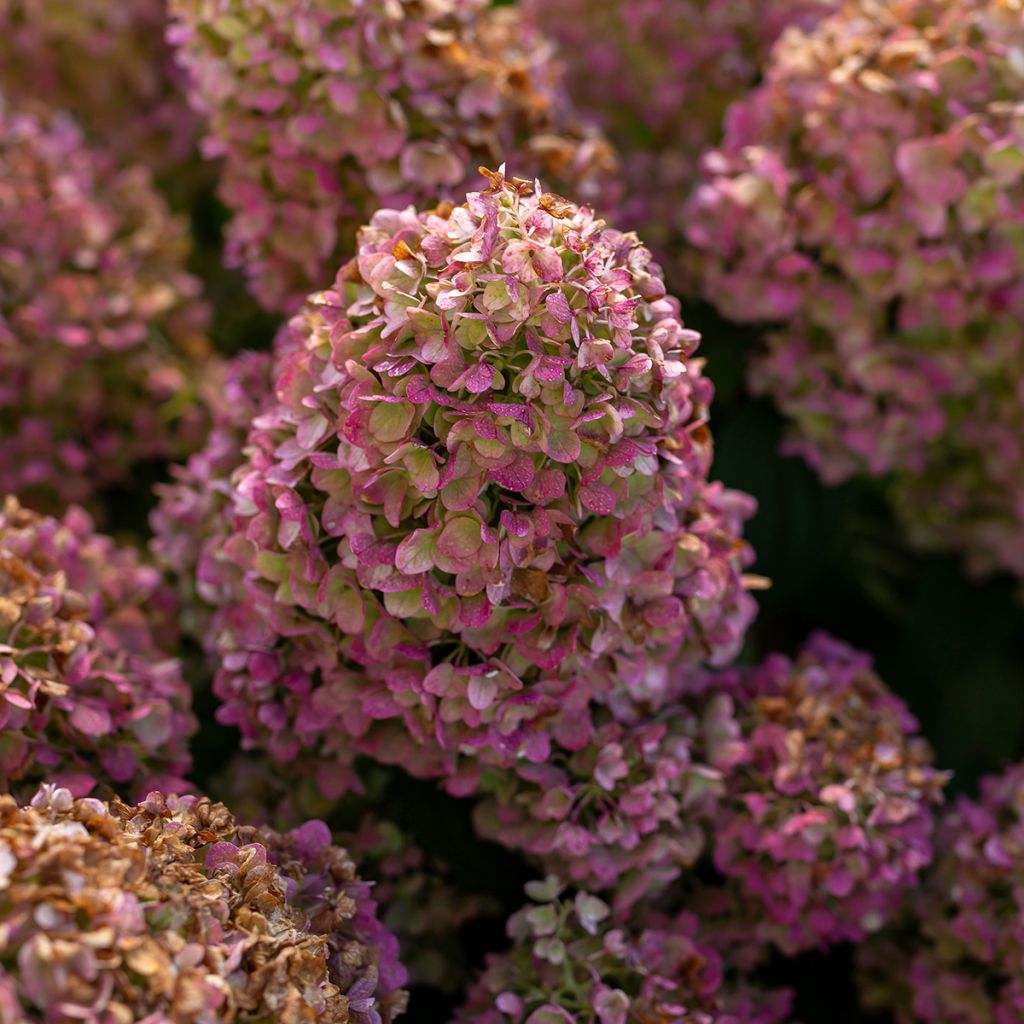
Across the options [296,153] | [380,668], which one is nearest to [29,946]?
[380,668]

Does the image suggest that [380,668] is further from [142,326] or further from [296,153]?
[142,326]

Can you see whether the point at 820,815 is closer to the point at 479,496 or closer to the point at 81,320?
the point at 479,496

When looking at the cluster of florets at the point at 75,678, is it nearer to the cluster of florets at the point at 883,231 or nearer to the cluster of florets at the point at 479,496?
the cluster of florets at the point at 479,496

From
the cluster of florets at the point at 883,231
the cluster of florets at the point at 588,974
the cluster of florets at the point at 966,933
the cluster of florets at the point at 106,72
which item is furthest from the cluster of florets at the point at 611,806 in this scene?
the cluster of florets at the point at 106,72

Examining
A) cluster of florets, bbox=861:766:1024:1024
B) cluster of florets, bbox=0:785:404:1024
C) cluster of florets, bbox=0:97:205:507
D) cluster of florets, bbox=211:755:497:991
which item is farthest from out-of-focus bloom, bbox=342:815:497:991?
cluster of florets, bbox=0:97:205:507

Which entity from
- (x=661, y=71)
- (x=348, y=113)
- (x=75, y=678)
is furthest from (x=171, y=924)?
(x=661, y=71)

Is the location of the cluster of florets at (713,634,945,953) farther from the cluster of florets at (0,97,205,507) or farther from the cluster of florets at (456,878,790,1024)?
the cluster of florets at (0,97,205,507)
